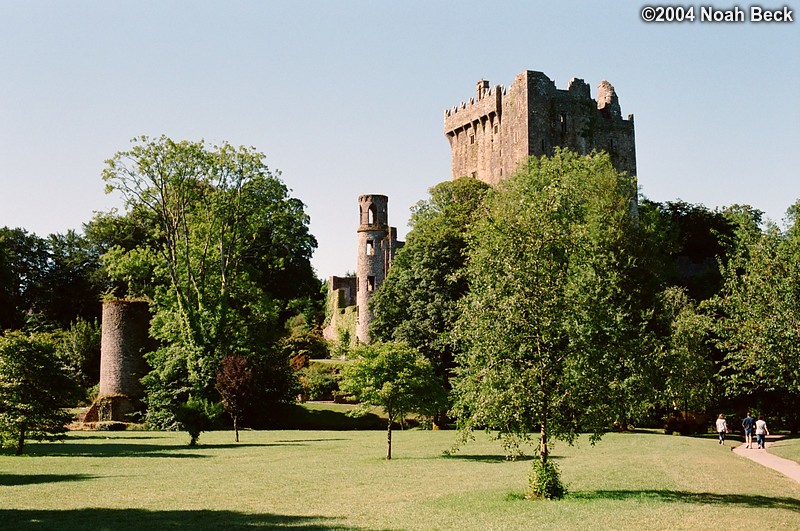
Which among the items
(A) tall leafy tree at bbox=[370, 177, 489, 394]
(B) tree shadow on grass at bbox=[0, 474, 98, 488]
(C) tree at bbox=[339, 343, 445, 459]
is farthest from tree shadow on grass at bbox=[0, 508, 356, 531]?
(A) tall leafy tree at bbox=[370, 177, 489, 394]

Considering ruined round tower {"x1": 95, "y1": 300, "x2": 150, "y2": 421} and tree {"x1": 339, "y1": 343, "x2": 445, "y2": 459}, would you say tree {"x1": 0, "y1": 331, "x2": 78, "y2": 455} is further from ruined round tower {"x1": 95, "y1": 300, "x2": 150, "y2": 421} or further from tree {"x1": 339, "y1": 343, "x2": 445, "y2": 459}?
ruined round tower {"x1": 95, "y1": 300, "x2": 150, "y2": 421}

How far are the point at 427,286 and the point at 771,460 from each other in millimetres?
21595

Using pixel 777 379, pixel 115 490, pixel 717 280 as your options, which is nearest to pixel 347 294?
pixel 717 280

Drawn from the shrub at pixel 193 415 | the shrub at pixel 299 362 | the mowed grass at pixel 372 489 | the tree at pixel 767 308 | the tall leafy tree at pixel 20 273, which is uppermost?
the tall leafy tree at pixel 20 273

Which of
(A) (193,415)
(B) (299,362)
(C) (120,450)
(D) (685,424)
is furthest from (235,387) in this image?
(B) (299,362)

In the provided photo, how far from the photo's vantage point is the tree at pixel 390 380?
2516 centimetres

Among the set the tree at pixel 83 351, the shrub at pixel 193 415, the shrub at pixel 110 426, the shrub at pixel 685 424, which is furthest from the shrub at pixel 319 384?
the shrub at pixel 193 415

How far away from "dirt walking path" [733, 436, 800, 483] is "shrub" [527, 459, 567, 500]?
7.67m

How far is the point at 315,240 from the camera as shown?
2598 inches

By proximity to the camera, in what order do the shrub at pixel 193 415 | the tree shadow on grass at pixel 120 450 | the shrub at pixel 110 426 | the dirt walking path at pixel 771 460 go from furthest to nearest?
1. the shrub at pixel 110 426
2. the shrub at pixel 193 415
3. the tree shadow on grass at pixel 120 450
4. the dirt walking path at pixel 771 460

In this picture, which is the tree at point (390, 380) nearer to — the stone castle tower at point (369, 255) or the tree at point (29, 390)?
the tree at point (29, 390)

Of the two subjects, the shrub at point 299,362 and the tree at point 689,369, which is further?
the shrub at point 299,362

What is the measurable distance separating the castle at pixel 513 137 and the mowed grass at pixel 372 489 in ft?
117

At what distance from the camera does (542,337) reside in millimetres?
16328
